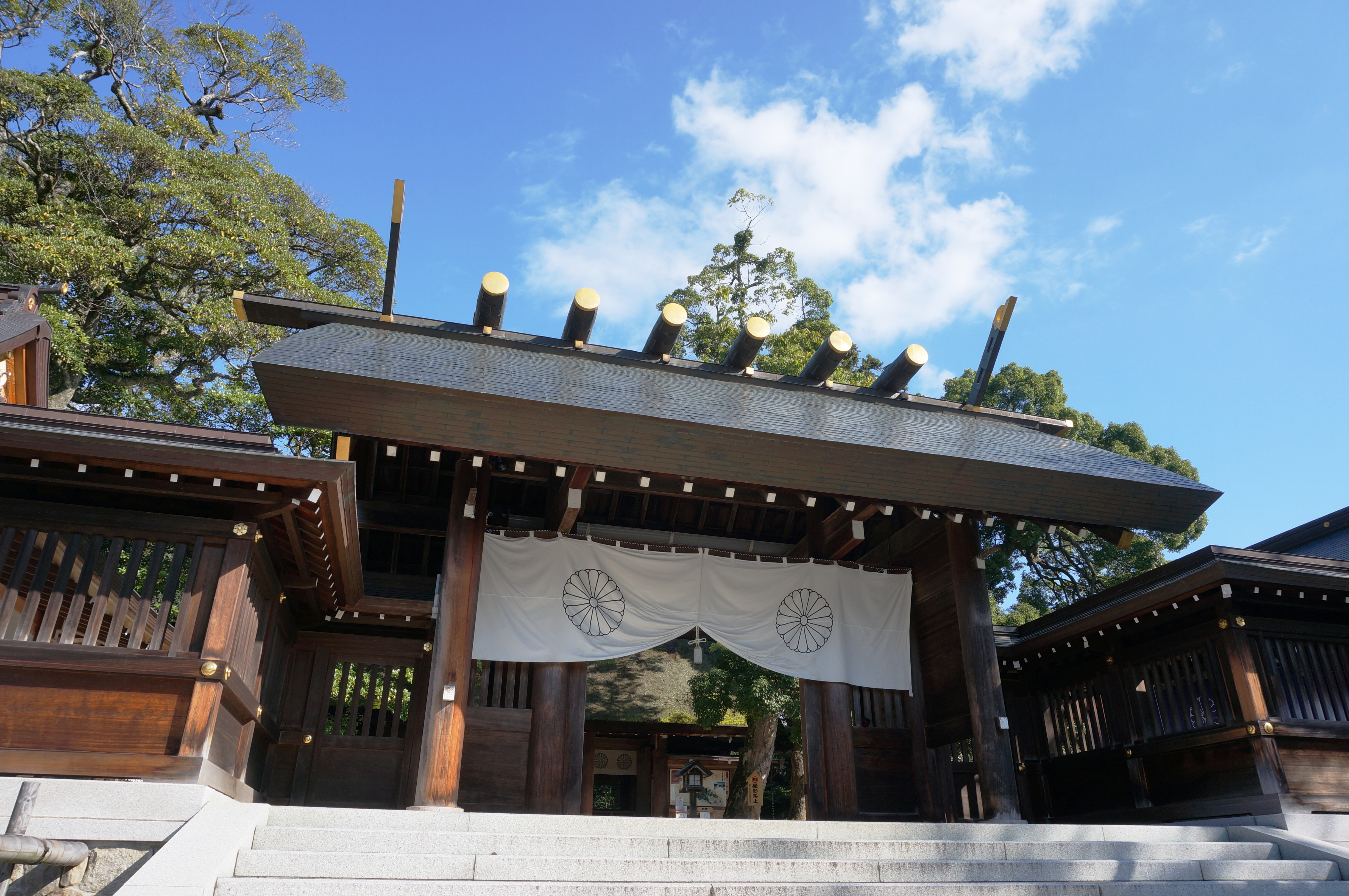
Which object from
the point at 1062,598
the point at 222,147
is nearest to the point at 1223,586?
the point at 1062,598

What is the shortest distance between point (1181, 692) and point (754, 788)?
22.9 ft

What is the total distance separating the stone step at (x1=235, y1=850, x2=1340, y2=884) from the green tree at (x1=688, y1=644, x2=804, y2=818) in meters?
6.20

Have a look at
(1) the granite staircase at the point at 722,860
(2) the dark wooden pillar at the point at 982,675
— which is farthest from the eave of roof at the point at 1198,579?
(1) the granite staircase at the point at 722,860

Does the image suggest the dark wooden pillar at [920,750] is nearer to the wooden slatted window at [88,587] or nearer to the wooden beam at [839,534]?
the wooden beam at [839,534]

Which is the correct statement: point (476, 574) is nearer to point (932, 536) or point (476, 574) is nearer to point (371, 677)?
point (371, 677)

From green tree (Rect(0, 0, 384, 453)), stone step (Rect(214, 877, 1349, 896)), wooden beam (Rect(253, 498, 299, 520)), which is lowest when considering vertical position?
stone step (Rect(214, 877, 1349, 896))

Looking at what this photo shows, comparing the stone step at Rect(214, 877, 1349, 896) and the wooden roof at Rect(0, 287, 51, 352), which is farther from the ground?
the wooden roof at Rect(0, 287, 51, 352)

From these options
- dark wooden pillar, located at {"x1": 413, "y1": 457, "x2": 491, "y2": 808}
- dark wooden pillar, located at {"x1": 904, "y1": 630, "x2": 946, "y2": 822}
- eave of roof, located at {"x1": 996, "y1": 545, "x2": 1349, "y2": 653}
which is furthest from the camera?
dark wooden pillar, located at {"x1": 904, "y1": 630, "x2": 946, "y2": 822}

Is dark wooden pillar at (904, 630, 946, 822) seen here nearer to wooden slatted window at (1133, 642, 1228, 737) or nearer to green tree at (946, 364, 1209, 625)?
wooden slatted window at (1133, 642, 1228, 737)

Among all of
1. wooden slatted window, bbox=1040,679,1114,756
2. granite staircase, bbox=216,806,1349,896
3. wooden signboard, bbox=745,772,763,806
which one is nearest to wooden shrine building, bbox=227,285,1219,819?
wooden slatted window, bbox=1040,679,1114,756

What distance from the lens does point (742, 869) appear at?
4.30 m

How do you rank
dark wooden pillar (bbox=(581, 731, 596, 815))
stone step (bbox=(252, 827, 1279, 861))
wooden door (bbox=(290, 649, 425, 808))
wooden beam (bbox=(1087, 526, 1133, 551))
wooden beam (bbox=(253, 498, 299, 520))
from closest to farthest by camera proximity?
stone step (bbox=(252, 827, 1279, 861)) → wooden beam (bbox=(253, 498, 299, 520)) → wooden door (bbox=(290, 649, 425, 808)) → wooden beam (bbox=(1087, 526, 1133, 551)) → dark wooden pillar (bbox=(581, 731, 596, 815))

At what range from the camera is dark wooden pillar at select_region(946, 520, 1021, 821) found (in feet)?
23.7

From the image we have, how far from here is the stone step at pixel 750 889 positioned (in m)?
3.48
